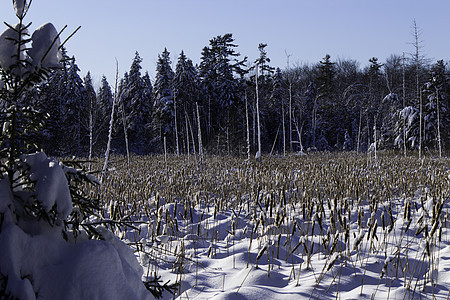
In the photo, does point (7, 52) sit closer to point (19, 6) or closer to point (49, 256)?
point (19, 6)

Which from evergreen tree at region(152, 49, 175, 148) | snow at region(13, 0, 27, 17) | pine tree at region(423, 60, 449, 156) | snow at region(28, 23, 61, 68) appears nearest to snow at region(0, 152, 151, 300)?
snow at region(28, 23, 61, 68)

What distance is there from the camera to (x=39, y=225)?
124 cm

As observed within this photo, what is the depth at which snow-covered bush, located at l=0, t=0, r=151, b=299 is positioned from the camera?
1.09 metres

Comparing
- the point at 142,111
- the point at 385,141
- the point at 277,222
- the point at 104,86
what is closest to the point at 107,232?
the point at 277,222

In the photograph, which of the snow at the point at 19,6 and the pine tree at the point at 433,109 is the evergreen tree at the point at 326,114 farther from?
the snow at the point at 19,6

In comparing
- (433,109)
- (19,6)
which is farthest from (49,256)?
(433,109)

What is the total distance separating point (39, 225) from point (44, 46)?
2.29 feet

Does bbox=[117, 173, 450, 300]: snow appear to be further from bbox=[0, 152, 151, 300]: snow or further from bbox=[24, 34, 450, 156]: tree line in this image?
bbox=[24, 34, 450, 156]: tree line

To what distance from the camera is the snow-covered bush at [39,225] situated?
1.09 meters

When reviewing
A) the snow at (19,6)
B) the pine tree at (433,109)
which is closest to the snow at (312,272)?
the snow at (19,6)

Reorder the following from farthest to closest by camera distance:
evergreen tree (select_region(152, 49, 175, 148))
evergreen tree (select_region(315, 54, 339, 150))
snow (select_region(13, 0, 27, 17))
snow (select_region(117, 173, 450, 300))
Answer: evergreen tree (select_region(315, 54, 339, 150)) < evergreen tree (select_region(152, 49, 175, 148)) < snow (select_region(117, 173, 450, 300)) < snow (select_region(13, 0, 27, 17))

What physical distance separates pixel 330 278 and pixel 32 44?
2.51 meters

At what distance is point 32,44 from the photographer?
1.34m

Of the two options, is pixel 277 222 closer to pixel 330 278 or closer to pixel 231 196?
pixel 330 278
